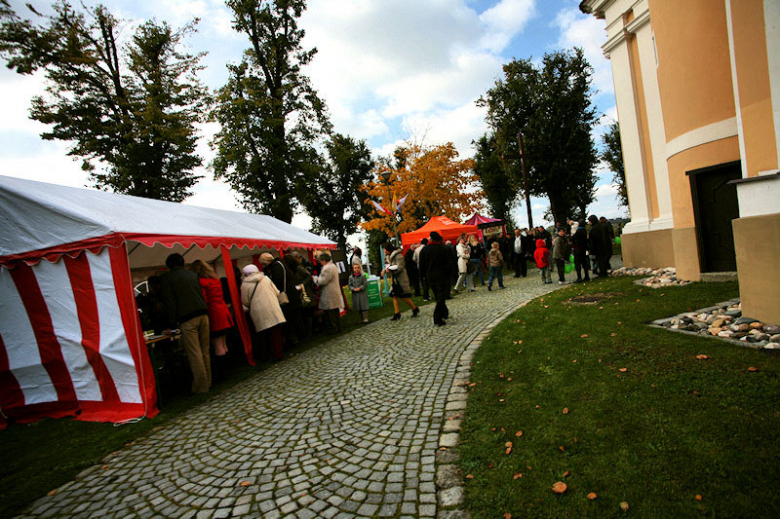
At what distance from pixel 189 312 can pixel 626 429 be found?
5.33 metres

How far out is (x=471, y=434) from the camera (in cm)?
321

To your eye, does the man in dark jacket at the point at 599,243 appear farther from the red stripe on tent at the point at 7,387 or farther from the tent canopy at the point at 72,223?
the red stripe on tent at the point at 7,387

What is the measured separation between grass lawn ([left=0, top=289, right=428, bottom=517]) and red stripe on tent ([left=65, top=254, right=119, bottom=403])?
0.49 metres

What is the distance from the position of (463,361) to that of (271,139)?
64.4 feet

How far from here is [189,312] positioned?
5285mm

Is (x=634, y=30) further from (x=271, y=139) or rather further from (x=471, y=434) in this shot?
(x=271, y=139)

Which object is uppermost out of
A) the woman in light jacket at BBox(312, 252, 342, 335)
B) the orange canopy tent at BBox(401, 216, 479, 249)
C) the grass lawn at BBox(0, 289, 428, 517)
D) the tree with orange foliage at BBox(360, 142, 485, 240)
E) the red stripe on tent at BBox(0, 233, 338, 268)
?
the tree with orange foliage at BBox(360, 142, 485, 240)

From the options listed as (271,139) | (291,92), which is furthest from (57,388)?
(291,92)

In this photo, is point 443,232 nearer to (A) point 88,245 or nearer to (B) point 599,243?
(B) point 599,243

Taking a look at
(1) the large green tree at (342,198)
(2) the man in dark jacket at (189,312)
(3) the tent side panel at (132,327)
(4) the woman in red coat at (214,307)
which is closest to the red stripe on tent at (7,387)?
(3) the tent side panel at (132,327)

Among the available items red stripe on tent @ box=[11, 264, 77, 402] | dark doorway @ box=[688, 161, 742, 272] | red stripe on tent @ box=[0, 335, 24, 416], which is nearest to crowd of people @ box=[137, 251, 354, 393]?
red stripe on tent @ box=[11, 264, 77, 402]

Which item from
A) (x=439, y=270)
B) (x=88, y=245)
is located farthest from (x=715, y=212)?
(x=88, y=245)

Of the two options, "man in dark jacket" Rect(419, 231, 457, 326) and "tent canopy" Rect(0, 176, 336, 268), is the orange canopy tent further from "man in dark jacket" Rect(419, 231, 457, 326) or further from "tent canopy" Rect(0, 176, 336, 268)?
"tent canopy" Rect(0, 176, 336, 268)

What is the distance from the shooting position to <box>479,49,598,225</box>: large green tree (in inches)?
1013
